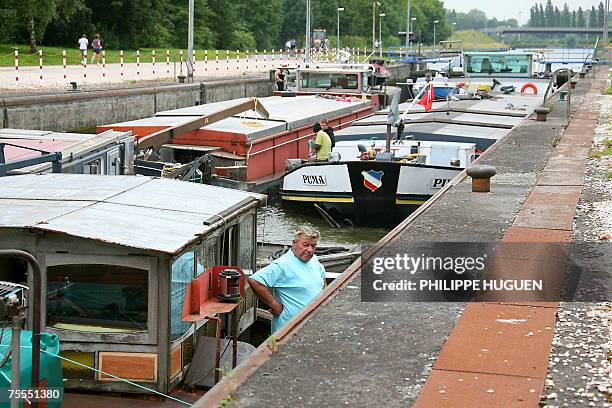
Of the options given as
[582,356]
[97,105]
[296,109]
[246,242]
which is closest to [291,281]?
[246,242]

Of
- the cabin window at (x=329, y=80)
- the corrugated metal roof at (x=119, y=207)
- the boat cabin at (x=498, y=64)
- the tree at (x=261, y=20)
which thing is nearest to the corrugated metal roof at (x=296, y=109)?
the cabin window at (x=329, y=80)

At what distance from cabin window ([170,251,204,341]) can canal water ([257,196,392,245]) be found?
11080 millimetres

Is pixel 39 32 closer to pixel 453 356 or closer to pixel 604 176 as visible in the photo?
pixel 604 176

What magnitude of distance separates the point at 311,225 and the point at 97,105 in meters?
10.3

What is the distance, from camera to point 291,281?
8500 millimetres

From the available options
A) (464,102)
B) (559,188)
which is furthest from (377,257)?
(464,102)

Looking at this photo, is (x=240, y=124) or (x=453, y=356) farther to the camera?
(x=240, y=124)

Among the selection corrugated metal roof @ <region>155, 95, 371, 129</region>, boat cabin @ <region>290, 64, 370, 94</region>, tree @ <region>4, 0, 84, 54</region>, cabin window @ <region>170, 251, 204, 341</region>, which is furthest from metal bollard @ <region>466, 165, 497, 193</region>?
tree @ <region>4, 0, 84, 54</region>

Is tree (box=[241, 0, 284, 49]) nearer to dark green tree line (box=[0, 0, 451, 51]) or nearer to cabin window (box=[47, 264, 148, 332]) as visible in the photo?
dark green tree line (box=[0, 0, 451, 51])

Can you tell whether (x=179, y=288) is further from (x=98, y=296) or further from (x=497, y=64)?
(x=497, y=64)

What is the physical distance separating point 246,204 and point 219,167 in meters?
12.6

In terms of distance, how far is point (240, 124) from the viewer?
82.4 ft

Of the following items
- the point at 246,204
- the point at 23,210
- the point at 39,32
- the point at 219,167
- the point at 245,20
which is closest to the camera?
the point at 23,210

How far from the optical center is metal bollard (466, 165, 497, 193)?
582 inches
